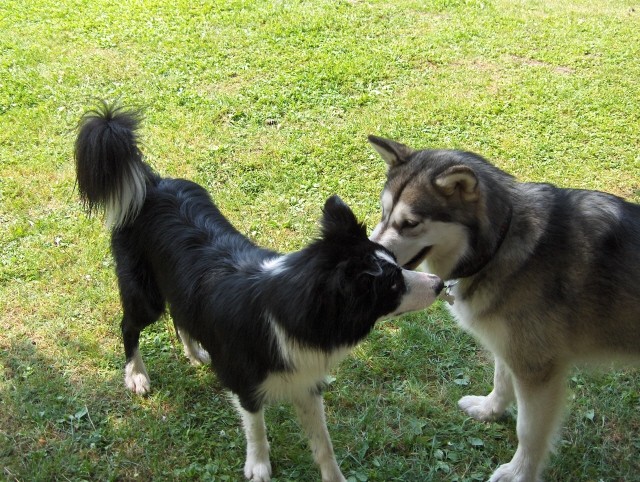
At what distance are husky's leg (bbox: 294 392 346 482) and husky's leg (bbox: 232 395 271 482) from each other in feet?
0.76

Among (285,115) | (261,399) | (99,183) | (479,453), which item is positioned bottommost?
(479,453)

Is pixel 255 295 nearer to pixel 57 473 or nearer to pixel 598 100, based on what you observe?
pixel 57 473

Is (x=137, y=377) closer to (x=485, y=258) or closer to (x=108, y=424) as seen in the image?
(x=108, y=424)

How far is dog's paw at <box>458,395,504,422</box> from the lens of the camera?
11.9 feet

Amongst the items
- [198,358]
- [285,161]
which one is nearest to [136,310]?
[198,358]

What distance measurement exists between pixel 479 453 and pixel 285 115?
417 centimetres

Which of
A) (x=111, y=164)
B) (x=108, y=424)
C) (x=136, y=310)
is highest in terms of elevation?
(x=111, y=164)

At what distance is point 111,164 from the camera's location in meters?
3.19

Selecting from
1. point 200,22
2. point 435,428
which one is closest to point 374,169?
→ point 435,428

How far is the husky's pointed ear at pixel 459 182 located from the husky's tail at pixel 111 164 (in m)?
1.61

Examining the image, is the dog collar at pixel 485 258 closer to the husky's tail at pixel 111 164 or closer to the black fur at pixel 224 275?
the black fur at pixel 224 275

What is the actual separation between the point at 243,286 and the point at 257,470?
1.07m

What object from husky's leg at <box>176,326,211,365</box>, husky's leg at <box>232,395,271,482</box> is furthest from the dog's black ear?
husky's leg at <box>176,326,211,365</box>

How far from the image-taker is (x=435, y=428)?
11.8 ft
